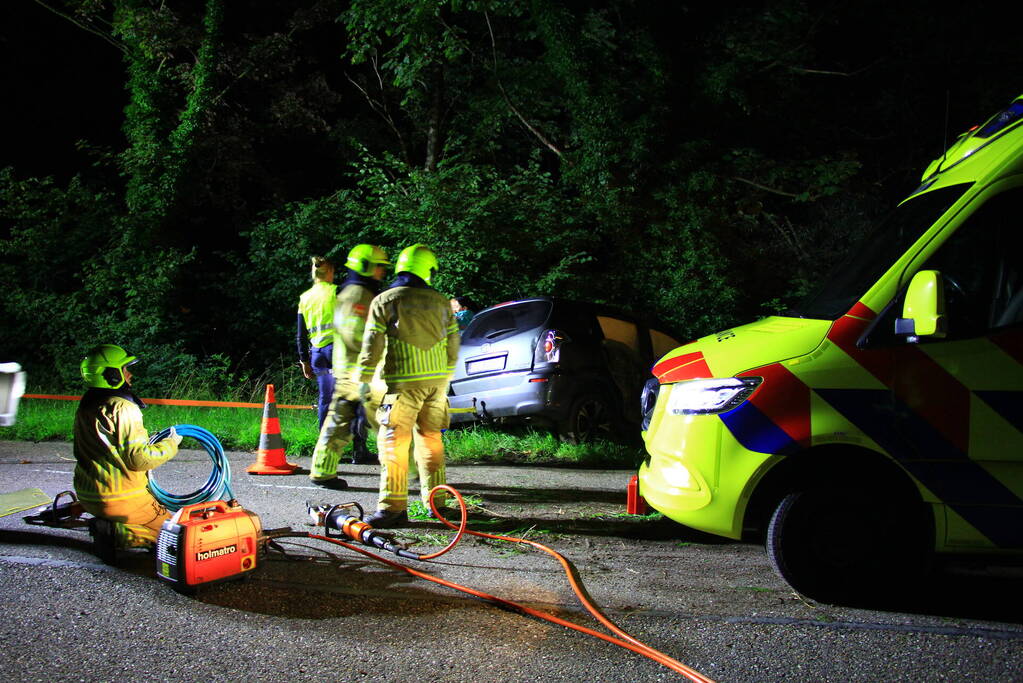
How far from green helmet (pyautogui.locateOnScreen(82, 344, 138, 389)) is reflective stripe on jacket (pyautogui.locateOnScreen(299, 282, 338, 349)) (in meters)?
3.11

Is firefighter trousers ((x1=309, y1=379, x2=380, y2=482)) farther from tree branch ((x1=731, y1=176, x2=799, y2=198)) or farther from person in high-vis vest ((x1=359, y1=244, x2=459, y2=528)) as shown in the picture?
tree branch ((x1=731, y1=176, x2=799, y2=198))

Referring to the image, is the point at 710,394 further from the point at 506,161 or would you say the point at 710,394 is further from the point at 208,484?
the point at 506,161

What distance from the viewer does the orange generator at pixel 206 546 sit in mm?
4156

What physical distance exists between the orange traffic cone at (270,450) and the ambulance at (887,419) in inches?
171

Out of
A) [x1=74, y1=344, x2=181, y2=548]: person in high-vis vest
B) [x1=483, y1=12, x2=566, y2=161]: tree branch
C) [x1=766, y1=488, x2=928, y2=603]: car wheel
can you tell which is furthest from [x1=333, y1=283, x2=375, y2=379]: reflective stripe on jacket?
[x1=483, y1=12, x2=566, y2=161]: tree branch

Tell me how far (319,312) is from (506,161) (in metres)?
13.0

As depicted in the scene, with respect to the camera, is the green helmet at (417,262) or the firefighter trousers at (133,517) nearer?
the firefighter trousers at (133,517)

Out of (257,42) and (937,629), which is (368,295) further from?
(257,42)

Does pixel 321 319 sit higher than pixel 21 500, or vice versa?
pixel 321 319

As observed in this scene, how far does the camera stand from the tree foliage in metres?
14.6

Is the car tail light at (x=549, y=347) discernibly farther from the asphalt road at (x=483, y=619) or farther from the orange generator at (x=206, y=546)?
the orange generator at (x=206, y=546)

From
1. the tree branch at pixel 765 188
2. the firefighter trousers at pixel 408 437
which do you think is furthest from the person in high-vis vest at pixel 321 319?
the tree branch at pixel 765 188

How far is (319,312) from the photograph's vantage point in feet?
25.8

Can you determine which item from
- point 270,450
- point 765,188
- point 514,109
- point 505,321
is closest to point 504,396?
point 505,321
